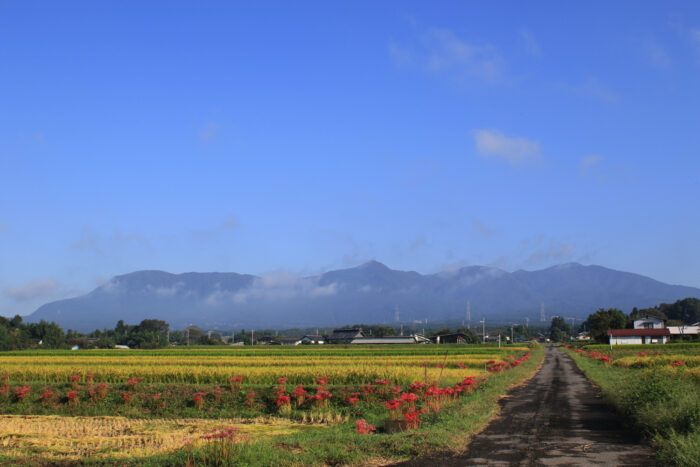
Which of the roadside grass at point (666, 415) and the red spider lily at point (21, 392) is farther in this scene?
the red spider lily at point (21, 392)

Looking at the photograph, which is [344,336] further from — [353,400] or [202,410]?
[353,400]

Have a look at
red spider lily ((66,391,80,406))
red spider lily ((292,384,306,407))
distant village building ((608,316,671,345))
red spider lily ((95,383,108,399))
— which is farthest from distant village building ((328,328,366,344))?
red spider lily ((292,384,306,407))

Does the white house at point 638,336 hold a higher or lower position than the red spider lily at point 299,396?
lower

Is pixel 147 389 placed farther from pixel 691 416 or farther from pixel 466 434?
pixel 691 416

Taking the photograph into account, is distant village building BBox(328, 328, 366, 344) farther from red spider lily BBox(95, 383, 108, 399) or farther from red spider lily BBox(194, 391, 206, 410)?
red spider lily BBox(194, 391, 206, 410)

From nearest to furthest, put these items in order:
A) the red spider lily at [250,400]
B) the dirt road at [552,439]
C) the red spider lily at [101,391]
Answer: the dirt road at [552,439], the red spider lily at [250,400], the red spider lily at [101,391]

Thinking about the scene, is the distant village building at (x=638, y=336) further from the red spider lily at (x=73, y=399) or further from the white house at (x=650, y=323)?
the red spider lily at (x=73, y=399)

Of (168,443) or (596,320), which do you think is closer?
(168,443)

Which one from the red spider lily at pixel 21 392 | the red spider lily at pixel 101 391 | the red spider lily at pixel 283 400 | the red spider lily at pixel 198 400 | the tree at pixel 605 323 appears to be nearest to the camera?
the red spider lily at pixel 283 400

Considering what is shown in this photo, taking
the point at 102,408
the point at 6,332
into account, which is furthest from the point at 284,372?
the point at 6,332

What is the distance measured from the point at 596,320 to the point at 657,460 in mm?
106506

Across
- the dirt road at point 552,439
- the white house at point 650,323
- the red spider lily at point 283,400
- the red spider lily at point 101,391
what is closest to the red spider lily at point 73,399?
the red spider lily at point 101,391

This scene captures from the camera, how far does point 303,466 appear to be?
10.9 m

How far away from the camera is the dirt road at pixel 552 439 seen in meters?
11.4
